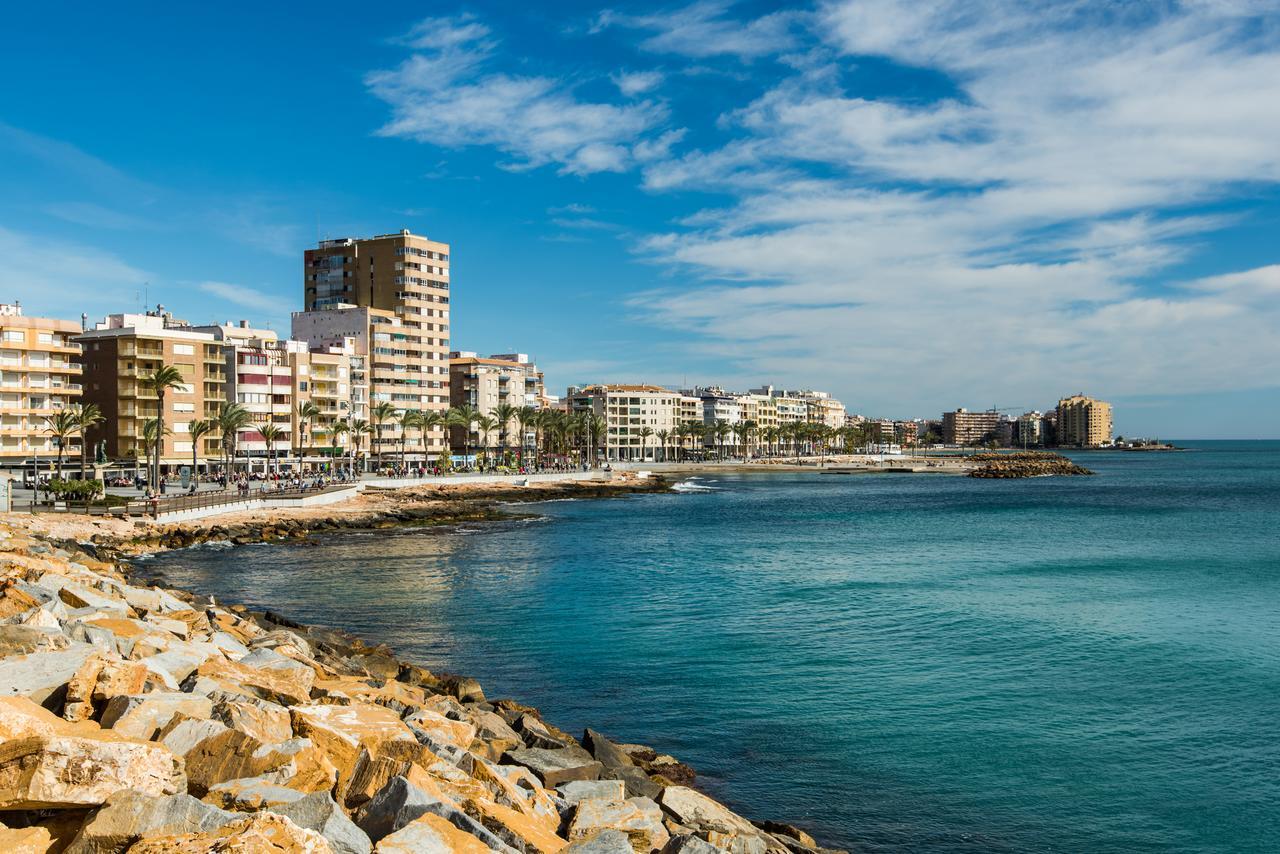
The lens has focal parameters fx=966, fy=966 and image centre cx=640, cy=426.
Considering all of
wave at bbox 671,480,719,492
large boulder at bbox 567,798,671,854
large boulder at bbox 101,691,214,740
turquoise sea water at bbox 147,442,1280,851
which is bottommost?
wave at bbox 671,480,719,492

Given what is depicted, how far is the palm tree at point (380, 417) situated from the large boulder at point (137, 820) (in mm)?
105014

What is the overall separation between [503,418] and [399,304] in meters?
22.9

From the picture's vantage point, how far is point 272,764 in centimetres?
942

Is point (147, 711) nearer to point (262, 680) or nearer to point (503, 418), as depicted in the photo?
point (262, 680)

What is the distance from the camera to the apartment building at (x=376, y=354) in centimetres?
11719

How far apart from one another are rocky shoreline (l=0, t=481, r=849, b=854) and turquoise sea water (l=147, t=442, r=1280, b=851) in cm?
295

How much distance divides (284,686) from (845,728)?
448 inches

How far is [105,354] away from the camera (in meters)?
90.1

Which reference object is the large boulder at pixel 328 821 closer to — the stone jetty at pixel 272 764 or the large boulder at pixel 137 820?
the stone jetty at pixel 272 764

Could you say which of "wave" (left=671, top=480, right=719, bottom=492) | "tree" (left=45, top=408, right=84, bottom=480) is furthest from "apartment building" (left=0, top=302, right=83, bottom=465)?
"wave" (left=671, top=480, right=719, bottom=492)

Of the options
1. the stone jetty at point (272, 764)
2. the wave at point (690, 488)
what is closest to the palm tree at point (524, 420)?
the wave at point (690, 488)

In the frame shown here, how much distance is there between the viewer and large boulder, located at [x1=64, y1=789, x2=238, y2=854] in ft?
23.4

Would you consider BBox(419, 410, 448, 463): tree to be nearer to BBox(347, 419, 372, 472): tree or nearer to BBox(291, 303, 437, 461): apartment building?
BBox(291, 303, 437, 461): apartment building

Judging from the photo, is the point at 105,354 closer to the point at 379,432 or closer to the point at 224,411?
the point at 224,411
